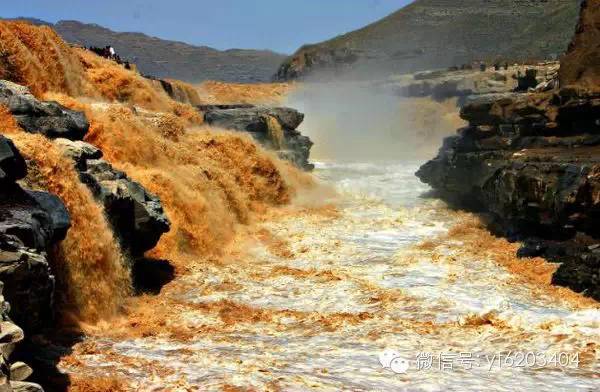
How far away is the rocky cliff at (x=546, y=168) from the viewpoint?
1388 cm

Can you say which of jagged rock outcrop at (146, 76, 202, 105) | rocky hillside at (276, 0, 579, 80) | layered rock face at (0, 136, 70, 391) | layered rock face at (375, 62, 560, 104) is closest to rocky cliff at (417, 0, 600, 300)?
layered rock face at (0, 136, 70, 391)

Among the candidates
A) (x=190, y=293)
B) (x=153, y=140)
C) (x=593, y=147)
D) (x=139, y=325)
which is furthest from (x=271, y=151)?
(x=139, y=325)

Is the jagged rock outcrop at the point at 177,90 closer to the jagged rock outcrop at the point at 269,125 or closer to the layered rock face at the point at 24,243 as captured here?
the jagged rock outcrop at the point at 269,125

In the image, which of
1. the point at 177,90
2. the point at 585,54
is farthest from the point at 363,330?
the point at 177,90

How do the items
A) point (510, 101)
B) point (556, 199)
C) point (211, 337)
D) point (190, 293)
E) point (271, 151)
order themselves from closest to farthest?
point (211, 337) → point (190, 293) → point (556, 199) → point (510, 101) → point (271, 151)

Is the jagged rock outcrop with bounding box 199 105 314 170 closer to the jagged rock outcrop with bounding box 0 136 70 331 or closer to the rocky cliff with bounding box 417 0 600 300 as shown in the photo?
the rocky cliff with bounding box 417 0 600 300

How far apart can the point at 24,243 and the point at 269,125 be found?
2310cm

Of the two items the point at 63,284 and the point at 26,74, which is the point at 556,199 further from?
the point at 26,74

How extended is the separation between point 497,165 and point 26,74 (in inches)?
567

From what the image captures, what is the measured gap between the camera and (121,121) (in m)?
19.2

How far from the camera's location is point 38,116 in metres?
13.6

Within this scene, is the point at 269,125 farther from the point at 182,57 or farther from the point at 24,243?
the point at 182,57

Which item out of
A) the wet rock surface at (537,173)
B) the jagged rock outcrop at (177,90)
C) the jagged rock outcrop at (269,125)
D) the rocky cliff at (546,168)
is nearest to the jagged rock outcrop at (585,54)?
the rocky cliff at (546,168)

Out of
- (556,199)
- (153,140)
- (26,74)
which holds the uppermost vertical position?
(26,74)
